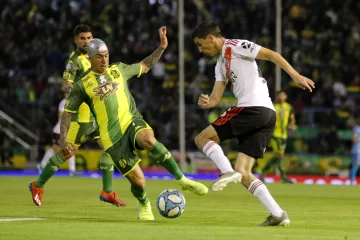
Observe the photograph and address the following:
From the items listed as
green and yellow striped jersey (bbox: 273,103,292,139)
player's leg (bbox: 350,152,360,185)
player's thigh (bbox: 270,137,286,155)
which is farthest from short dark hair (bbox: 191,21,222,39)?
player's leg (bbox: 350,152,360,185)

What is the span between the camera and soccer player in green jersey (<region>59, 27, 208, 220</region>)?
12.1 metres

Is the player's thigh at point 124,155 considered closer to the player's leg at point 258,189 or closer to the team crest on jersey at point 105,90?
the team crest on jersey at point 105,90

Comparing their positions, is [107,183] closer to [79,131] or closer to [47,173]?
[47,173]

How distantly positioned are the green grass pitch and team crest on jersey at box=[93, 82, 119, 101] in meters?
1.54

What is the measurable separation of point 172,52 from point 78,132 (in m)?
20.1

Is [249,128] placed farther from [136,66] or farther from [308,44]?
[308,44]

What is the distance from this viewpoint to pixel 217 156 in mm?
11203

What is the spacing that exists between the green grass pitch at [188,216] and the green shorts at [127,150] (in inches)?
26.1

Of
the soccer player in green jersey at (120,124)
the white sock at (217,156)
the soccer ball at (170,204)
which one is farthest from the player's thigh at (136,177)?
the white sock at (217,156)

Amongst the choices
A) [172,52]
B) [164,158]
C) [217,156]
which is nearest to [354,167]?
[172,52]

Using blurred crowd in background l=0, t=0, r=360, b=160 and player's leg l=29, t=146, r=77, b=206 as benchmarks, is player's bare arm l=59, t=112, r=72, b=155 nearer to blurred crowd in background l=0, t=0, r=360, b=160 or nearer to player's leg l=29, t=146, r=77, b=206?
player's leg l=29, t=146, r=77, b=206

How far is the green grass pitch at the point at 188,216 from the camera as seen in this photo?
1030cm

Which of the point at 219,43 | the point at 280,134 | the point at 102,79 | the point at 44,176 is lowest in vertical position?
the point at 280,134

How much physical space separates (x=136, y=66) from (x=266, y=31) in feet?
72.4
